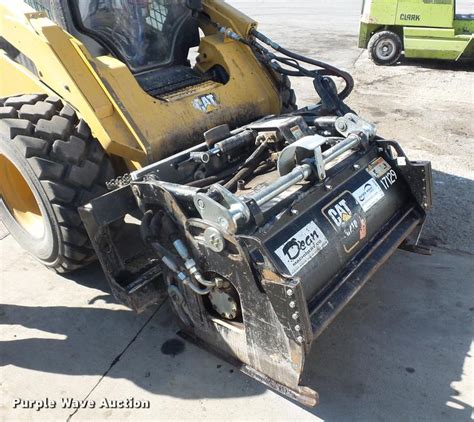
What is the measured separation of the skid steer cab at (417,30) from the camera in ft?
27.5

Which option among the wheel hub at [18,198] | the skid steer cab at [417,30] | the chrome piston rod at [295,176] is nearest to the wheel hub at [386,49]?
the skid steer cab at [417,30]

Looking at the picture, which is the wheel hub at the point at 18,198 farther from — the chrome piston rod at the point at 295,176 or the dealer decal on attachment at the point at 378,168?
the dealer decal on attachment at the point at 378,168

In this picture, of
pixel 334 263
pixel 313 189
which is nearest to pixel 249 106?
pixel 313 189

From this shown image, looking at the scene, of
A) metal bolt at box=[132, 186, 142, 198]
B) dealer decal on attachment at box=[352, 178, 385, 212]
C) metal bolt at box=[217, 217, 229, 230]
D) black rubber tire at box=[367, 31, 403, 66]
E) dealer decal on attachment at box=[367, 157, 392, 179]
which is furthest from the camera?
black rubber tire at box=[367, 31, 403, 66]

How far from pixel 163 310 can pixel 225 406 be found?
0.82 meters

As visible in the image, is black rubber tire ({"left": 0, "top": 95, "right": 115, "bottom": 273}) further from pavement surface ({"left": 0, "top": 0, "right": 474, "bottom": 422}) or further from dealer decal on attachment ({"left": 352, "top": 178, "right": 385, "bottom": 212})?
dealer decal on attachment ({"left": 352, "top": 178, "right": 385, "bottom": 212})

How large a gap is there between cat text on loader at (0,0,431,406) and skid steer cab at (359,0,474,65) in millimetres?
5886

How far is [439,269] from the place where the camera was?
333 centimetres

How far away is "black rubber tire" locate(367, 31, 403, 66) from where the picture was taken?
8.98 metres

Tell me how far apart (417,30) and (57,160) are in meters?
7.78

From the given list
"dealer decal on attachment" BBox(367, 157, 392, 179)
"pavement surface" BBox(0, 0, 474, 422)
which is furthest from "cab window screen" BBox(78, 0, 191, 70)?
"dealer decal on attachment" BBox(367, 157, 392, 179)

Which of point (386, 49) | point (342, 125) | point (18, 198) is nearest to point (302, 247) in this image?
point (342, 125)

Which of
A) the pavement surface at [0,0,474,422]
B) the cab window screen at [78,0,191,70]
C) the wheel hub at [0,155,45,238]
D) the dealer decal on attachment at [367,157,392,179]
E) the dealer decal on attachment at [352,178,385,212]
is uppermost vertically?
the cab window screen at [78,0,191,70]

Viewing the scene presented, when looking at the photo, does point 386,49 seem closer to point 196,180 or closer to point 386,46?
point 386,46
